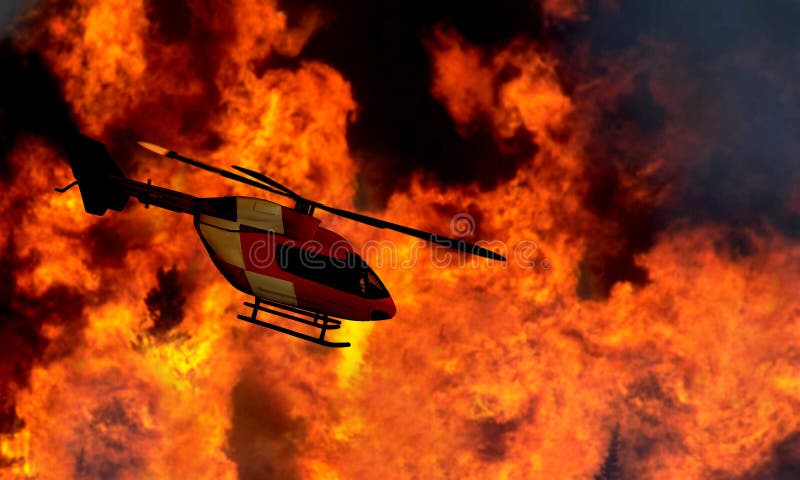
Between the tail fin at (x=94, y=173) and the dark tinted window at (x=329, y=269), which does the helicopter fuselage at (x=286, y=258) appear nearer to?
the dark tinted window at (x=329, y=269)

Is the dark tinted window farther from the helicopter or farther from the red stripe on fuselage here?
the red stripe on fuselage

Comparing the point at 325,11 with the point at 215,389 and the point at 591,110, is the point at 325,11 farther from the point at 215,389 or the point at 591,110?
the point at 215,389

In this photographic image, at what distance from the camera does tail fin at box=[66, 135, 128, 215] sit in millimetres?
14797

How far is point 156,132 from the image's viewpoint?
18.8 m

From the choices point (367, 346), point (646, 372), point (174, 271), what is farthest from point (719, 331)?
point (174, 271)

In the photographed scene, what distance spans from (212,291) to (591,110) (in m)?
14.7

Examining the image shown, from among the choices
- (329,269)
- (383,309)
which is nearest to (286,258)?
(329,269)

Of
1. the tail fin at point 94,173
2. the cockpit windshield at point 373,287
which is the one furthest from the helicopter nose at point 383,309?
the tail fin at point 94,173

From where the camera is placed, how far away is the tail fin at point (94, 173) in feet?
48.5

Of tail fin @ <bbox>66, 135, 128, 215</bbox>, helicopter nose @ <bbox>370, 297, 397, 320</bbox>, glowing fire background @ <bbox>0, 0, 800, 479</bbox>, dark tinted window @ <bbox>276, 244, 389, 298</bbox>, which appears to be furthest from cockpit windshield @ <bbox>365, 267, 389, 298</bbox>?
tail fin @ <bbox>66, 135, 128, 215</bbox>

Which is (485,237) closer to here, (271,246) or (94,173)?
(271,246)

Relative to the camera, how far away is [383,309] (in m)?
14.9

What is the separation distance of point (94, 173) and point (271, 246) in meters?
5.42

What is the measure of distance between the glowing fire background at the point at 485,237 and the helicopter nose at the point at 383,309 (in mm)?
4421
